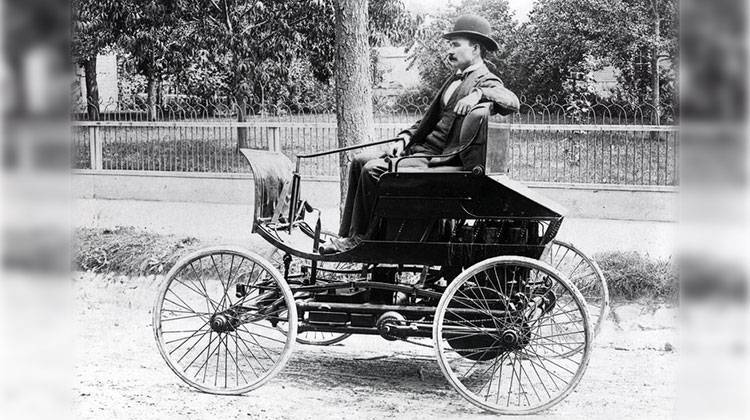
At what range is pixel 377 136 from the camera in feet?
35.2

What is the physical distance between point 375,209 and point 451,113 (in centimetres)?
74

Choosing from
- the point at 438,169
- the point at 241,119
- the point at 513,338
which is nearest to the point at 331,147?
the point at 241,119

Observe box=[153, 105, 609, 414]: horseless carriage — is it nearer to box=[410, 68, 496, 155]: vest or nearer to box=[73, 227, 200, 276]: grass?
box=[410, 68, 496, 155]: vest

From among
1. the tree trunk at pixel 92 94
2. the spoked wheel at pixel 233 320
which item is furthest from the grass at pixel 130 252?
the tree trunk at pixel 92 94

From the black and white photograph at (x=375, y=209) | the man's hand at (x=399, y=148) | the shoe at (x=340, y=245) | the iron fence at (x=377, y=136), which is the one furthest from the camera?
the iron fence at (x=377, y=136)

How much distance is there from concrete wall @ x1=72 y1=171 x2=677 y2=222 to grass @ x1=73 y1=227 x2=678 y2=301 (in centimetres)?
215

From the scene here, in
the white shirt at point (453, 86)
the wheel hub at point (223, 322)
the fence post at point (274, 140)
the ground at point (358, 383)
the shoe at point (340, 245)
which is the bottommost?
the ground at point (358, 383)

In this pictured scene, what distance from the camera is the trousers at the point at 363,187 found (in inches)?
172

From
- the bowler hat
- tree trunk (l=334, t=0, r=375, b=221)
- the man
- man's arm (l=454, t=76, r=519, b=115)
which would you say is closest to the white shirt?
the man

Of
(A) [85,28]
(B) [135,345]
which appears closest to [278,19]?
(A) [85,28]

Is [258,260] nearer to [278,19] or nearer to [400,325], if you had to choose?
[400,325]

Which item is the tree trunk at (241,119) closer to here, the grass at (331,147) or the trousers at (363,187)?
the grass at (331,147)

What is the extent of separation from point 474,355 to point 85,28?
9.75 m

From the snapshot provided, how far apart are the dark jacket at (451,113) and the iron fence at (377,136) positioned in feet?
12.7
